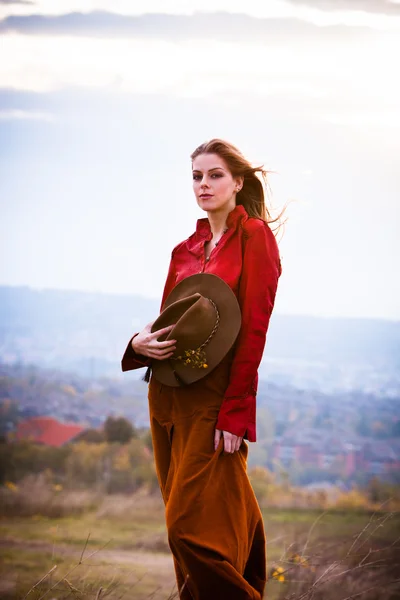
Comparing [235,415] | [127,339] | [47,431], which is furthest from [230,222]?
[47,431]

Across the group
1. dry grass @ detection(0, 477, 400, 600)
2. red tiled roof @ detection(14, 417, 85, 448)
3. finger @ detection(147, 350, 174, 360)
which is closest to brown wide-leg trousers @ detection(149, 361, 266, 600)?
finger @ detection(147, 350, 174, 360)

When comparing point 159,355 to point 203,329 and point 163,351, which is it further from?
point 203,329

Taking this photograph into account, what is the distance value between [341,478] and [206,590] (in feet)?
24.6

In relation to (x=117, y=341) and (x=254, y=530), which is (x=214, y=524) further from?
(x=117, y=341)

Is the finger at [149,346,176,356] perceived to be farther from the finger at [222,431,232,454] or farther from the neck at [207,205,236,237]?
the neck at [207,205,236,237]

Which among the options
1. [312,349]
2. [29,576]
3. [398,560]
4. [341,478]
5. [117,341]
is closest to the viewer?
[398,560]

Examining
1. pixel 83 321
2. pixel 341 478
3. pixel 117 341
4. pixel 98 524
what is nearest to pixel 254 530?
pixel 98 524

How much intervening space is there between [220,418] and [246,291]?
1.40ft

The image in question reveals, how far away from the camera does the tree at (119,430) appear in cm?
1059

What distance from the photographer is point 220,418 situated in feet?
8.14

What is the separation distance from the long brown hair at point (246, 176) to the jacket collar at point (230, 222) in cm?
7

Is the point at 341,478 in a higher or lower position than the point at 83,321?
lower

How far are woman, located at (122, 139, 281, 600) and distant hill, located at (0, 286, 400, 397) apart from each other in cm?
796

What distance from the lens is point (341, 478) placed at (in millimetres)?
9578
